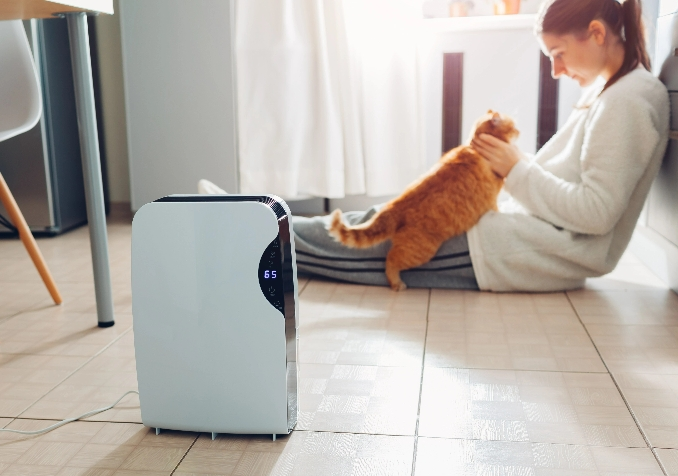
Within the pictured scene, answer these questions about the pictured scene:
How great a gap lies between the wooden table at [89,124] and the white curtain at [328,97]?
946 millimetres

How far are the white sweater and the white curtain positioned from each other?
2.48 feet

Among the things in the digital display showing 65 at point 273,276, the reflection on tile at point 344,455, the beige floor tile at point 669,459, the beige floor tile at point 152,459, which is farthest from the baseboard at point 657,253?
the beige floor tile at point 152,459

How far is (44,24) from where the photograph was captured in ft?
6.89

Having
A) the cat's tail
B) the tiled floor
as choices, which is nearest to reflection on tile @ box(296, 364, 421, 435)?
the tiled floor

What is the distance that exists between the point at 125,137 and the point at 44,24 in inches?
21.1

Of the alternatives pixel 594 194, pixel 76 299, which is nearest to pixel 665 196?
pixel 594 194

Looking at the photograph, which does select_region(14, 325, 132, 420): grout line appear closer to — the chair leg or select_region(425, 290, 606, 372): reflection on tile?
the chair leg

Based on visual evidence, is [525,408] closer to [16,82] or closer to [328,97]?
[16,82]

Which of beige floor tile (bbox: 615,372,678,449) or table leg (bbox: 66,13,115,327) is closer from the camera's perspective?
beige floor tile (bbox: 615,372,678,449)

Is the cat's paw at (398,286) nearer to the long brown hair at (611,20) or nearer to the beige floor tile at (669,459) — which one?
the long brown hair at (611,20)

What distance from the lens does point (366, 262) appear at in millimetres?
1623

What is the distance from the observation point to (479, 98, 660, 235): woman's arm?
139 cm

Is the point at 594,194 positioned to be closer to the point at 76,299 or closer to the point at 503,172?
the point at 503,172

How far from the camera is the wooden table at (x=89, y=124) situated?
1239 mm
